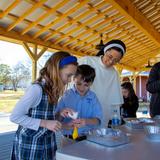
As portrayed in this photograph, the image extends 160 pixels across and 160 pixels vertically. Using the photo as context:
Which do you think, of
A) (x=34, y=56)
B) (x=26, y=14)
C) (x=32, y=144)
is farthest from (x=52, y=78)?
(x=34, y=56)

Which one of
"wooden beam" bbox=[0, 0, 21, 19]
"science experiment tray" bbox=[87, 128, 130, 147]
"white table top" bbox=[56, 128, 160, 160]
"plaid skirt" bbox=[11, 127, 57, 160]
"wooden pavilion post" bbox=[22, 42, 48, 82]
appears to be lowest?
"plaid skirt" bbox=[11, 127, 57, 160]

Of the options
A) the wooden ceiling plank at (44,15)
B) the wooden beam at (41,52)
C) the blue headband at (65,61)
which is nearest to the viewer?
the blue headband at (65,61)

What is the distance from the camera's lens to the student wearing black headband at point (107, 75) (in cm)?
197

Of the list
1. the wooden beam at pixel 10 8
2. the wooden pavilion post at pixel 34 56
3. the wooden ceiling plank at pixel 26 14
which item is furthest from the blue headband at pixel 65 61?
the wooden pavilion post at pixel 34 56

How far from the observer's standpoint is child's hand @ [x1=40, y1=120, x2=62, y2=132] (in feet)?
4.37

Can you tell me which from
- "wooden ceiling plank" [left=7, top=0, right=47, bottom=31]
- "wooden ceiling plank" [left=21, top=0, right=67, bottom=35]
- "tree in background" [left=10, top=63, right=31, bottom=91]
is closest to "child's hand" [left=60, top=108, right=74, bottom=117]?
"wooden ceiling plank" [left=7, top=0, right=47, bottom=31]

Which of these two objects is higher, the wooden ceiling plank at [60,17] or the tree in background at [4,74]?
the wooden ceiling plank at [60,17]

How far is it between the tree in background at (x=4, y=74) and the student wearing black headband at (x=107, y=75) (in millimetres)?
5379

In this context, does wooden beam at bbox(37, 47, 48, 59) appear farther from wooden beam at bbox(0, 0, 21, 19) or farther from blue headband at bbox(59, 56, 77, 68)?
blue headband at bbox(59, 56, 77, 68)

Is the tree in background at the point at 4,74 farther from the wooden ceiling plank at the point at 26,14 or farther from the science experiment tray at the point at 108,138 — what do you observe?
the science experiment tray at the point at 108,138

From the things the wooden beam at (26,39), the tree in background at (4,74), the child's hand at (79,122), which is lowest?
the child's hand at (79,122)

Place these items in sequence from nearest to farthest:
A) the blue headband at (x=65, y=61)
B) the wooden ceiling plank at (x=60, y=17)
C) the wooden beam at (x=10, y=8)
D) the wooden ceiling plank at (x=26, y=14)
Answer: the blue headband at (x=65, y=61)
the wooden beam at (x=10, y=8)
the wooden ceiling plank at (x=26, y=14)
the wooden ceiling plank at (x=60, y=17)

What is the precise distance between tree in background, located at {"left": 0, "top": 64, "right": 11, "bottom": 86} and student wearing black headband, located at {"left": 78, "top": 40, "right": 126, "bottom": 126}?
5379 mm

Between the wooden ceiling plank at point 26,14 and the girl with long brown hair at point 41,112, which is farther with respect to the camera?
the wooden ceiling plank at point 26,14
